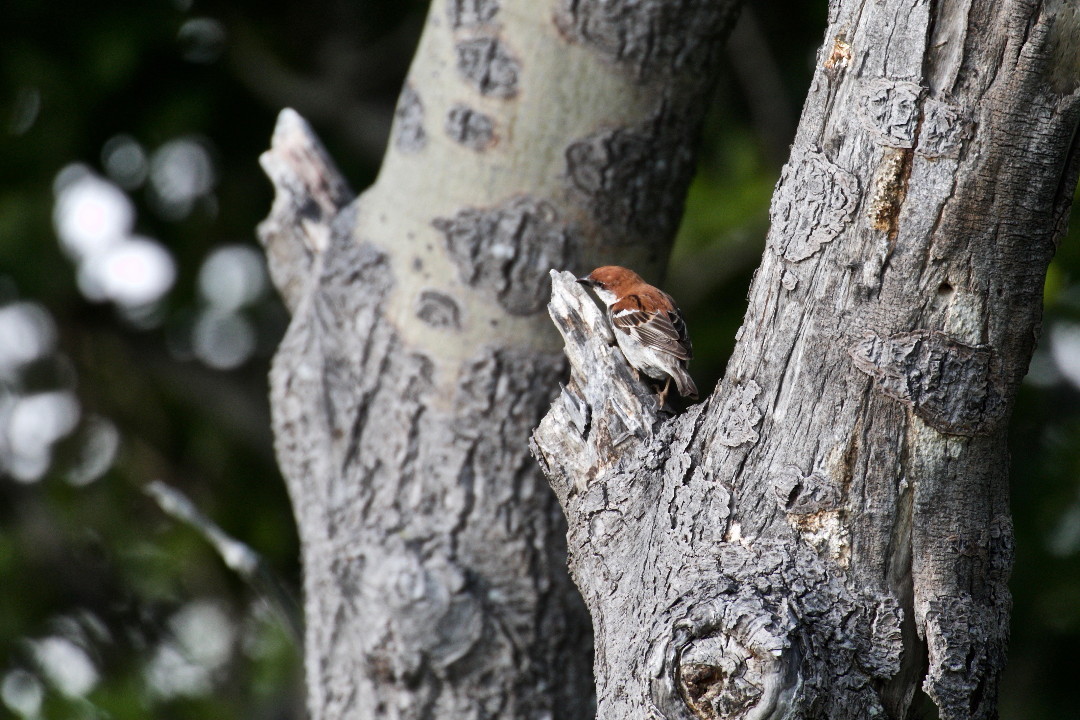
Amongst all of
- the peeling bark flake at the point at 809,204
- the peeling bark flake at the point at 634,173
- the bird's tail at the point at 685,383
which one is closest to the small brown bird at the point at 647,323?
the bird's tail at the point at 685,383

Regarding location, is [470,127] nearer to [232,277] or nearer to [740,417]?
[740,417]

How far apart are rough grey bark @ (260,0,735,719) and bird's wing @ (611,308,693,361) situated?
A: 232 millimetres

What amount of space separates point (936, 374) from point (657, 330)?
1229mm

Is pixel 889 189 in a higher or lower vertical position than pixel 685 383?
higher

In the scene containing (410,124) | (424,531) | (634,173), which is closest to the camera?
(424,531)

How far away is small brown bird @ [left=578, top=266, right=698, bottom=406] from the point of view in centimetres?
295

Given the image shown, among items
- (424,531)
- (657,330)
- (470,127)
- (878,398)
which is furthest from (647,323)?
(878,398)

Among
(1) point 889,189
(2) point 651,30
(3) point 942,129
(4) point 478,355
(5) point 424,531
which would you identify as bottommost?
(5) point 424,531

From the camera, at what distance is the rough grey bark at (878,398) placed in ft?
5.76

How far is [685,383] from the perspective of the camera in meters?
3.01

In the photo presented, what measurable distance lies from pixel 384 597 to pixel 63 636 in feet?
12.6

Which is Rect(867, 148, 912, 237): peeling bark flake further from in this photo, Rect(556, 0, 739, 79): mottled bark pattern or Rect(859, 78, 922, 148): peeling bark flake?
Rect(556, 0, 739, 79): mottled bark pattern

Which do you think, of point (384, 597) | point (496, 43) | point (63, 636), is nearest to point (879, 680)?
point (384, 597)

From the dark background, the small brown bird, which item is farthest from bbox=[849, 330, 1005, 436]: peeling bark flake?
the dark background
